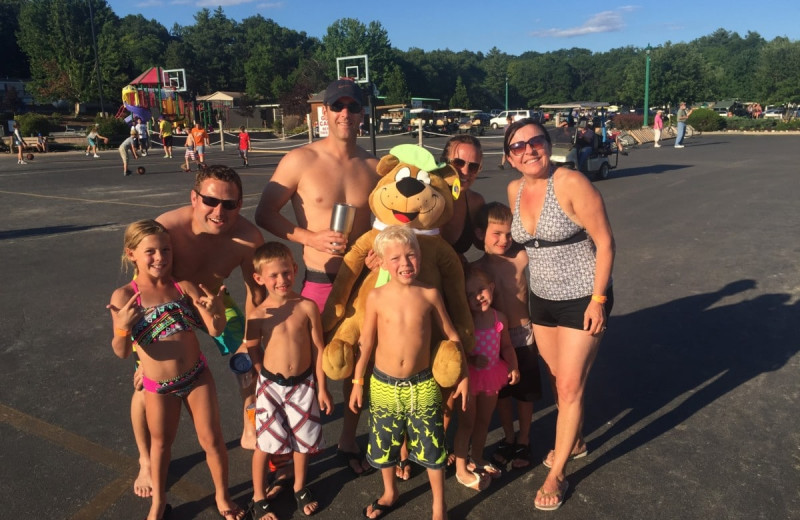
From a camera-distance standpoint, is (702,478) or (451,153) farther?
(451,153)

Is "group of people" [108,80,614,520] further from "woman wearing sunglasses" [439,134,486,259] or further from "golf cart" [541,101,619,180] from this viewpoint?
"golf cart" [541,101,619,180]

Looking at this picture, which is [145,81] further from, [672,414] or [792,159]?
[672,414]

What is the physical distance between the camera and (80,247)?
29.3ft

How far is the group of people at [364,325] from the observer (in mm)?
2771

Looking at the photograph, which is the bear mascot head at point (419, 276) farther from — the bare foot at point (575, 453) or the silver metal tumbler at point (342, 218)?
the bare foot at point (575, 453)

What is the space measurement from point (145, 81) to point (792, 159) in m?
44.5

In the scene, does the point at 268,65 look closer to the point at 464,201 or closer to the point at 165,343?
the point at 464,201

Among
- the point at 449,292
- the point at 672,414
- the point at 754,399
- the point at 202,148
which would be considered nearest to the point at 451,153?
the point at 449,292

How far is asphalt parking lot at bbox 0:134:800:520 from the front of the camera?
306 centimetres

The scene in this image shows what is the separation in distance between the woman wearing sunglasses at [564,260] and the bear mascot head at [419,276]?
1.43 feet

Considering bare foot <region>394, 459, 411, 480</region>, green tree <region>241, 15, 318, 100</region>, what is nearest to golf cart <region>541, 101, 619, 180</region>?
bare foot <region>394, 459, 411, 480</region>

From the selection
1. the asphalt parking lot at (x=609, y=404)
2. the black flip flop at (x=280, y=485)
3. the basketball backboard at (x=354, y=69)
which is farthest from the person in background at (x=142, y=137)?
the black flip flop at (x=280, y=485)

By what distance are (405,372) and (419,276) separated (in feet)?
1.53

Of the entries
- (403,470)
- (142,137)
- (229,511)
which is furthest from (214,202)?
(142,137)
